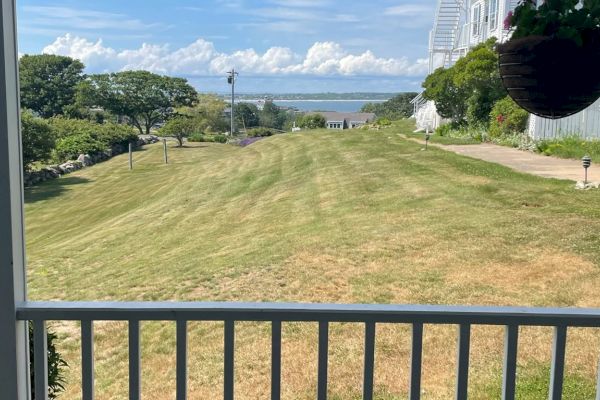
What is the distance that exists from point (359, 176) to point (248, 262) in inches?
141

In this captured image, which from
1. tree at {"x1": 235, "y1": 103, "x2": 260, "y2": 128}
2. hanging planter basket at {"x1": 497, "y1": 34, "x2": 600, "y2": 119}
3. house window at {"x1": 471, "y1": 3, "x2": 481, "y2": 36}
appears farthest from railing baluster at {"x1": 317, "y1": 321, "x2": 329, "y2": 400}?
house window at {"x1": 471, "y1": 3, "x2": 481, "y2": 36}

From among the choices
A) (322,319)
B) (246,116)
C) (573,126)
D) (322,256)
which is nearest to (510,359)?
(322,319)

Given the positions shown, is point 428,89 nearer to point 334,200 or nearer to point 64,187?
point 334,200

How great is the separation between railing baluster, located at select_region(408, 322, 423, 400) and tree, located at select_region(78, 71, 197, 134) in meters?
2.87

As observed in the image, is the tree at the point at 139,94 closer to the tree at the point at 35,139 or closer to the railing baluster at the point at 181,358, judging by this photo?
the tree at the point at 35,139

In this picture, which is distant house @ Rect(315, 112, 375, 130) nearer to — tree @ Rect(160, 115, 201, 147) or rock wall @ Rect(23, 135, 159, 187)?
tree @ Rect(160, 115, 201, 147)

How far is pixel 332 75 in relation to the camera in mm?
2459

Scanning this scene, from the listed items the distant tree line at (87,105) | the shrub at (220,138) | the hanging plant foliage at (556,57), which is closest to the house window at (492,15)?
the shrub at (220,138)

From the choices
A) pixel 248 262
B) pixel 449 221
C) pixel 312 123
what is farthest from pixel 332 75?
pixel 312 123

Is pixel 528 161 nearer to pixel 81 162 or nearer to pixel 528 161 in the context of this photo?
pixel 528 161

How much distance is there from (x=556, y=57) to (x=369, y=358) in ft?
2.95

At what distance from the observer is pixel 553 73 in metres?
1.56

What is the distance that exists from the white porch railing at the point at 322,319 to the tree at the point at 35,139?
168cm

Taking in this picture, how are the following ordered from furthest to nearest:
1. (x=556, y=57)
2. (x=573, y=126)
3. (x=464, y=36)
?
(x=464, y=36), (x=573, y=126), (x=556, y=57)
